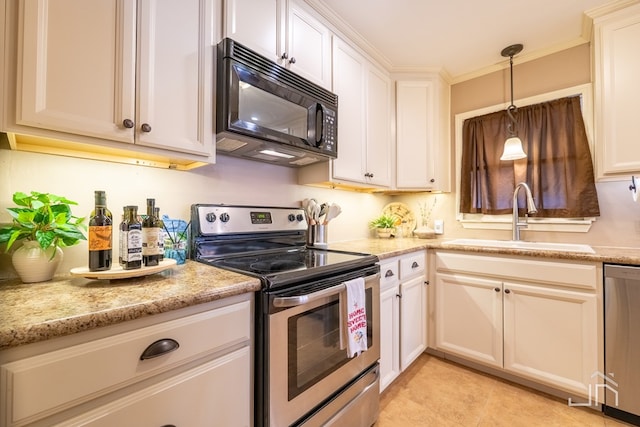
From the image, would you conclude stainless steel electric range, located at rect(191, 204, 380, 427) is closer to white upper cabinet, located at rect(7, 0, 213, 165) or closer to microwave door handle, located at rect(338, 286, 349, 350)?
microwave door handle, located at rect(338, 286, 349, 350)

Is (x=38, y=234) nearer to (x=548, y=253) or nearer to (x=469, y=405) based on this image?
(x=469, y=405)

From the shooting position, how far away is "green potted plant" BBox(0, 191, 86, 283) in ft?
2.91

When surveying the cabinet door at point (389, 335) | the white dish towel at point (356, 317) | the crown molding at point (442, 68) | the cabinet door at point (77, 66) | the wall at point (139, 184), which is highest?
the crown molding at point (442, 68)

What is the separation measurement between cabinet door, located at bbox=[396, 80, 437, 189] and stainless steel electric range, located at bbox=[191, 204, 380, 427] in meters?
1.32

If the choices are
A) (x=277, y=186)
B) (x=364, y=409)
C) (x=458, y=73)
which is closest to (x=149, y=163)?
(x=277, y=186)

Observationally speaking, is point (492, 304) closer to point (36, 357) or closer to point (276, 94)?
point (276, 94)

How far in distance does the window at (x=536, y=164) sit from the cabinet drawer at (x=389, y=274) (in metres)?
1.25

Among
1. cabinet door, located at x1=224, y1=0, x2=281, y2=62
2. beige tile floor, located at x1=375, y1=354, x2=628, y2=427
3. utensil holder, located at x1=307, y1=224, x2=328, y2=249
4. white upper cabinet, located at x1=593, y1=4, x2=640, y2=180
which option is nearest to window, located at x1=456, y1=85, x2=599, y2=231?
white upper cabinet, located at x1=593, y1=4, x2=640, y2=180

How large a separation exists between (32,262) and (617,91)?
10.4ft

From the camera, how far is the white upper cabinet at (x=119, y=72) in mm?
817

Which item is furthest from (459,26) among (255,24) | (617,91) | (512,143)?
(255,24)

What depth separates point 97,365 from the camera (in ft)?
2.14

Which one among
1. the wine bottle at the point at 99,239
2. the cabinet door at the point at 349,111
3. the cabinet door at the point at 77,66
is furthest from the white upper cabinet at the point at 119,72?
the cabinet door at the point at 349,111

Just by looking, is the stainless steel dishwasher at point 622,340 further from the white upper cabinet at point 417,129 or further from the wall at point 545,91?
the white upper cabinet at point 417,129
